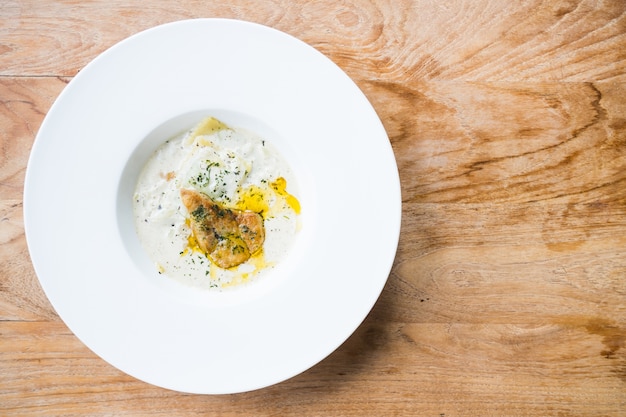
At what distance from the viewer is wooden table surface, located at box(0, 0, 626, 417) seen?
5.24 ft

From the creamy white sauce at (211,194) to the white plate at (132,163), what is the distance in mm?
73

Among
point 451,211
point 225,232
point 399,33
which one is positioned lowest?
point 225,232

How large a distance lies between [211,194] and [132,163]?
0.72 feet

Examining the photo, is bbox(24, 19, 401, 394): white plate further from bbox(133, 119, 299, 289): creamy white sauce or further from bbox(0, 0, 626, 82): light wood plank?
bbox(0, 0, 626, 82): light wood plank

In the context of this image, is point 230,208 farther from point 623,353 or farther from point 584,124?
point 623,353

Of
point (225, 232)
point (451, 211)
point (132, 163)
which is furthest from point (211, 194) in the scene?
point (451, 211)

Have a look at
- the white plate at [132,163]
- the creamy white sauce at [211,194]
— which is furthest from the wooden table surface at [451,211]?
the creamy white sauce at [211,194]

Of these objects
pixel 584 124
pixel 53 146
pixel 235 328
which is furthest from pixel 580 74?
pixel 53 146

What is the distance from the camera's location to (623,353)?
166 cm

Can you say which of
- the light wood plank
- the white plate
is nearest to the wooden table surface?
the light wood plank

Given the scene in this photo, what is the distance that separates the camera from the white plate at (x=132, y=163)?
4.61 feet

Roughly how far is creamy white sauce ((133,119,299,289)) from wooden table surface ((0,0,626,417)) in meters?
0.34

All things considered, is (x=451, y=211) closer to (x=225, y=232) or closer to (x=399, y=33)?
(x=399, y=33)

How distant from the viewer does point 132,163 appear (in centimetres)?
147
